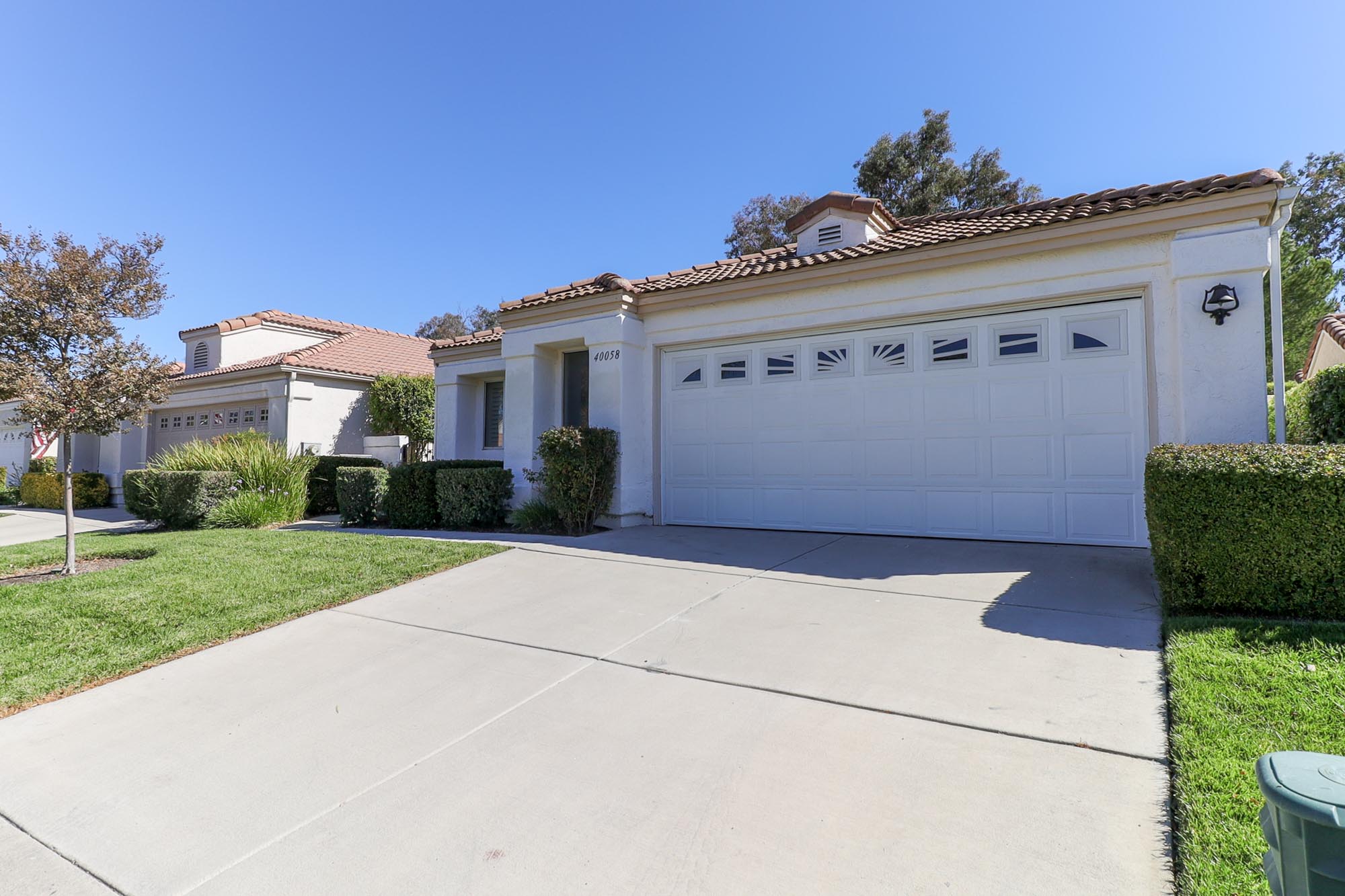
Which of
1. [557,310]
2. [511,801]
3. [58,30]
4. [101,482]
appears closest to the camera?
[511,801]

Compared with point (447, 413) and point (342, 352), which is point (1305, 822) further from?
point (342, 352)

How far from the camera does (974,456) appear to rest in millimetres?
7703

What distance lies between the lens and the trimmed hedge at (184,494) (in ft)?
37.3

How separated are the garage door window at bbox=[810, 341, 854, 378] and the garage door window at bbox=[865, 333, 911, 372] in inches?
10.0

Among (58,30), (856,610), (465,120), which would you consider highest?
(465,120)

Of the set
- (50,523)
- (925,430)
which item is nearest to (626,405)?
(925,430)

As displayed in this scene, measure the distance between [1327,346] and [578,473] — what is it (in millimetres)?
17891

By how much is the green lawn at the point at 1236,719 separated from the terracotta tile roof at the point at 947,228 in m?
4.45

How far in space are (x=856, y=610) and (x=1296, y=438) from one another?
23.5 ft

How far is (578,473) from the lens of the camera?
29.6ft

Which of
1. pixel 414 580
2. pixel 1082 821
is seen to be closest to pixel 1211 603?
pixel 1082 821

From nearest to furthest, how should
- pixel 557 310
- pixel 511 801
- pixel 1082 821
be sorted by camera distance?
1. pixel 1082 821
2. pixel 511 801
3. pixel 557 310

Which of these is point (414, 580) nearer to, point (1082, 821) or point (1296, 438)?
point (1082, 821)

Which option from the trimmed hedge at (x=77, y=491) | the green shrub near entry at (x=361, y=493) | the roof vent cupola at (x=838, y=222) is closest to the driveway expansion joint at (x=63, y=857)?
the green shrub near entry at (x=361, y=493)
